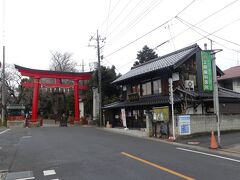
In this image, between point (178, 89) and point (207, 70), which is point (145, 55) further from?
point (207, 70)

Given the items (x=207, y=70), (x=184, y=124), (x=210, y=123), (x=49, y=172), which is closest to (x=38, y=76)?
(x=207, y=70)

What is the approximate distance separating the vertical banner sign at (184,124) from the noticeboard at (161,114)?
3.71 ft

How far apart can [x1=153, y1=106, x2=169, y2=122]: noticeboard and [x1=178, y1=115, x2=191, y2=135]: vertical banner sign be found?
3.71ft

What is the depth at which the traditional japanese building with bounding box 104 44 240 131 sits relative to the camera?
2000 centimetres

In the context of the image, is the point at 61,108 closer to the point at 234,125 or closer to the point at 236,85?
the point at 236,85

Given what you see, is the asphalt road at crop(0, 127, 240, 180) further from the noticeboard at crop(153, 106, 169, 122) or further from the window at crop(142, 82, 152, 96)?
the window at crop(142, 82, 152, 96)

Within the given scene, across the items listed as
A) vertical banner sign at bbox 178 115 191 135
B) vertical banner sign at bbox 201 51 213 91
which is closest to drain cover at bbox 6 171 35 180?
vertical banner sign at bbox 178 115 191 135

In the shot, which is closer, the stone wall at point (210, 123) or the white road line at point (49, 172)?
the white road line at point (49, 172)

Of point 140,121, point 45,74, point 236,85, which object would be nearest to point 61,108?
point 45,74

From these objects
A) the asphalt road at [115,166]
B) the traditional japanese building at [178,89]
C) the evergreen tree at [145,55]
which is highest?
the evergreen tree at [145,55]

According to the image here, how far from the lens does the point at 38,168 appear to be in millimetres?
9445

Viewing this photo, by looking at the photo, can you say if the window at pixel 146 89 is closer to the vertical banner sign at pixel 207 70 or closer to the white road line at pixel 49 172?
the vertical banner sign at pixel 207 70

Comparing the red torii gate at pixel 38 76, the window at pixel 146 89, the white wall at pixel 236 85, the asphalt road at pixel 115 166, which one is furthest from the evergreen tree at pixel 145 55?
the asphalt road at pixel 115 166

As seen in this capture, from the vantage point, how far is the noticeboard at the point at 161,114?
18.6m
